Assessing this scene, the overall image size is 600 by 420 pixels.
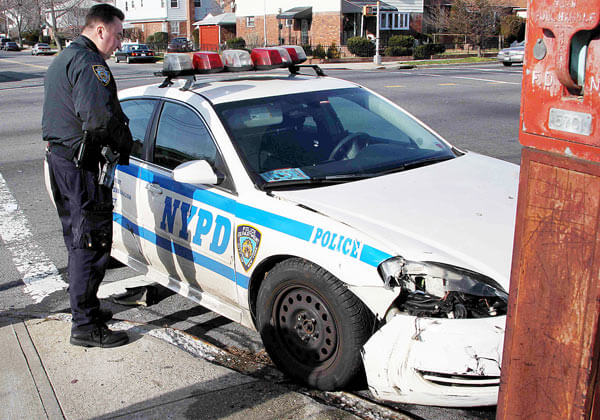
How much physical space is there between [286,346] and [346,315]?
0.55 m

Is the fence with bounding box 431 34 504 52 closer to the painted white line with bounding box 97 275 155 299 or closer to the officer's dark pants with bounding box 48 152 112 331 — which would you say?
the painted white line with bounding box 97 275 155 299

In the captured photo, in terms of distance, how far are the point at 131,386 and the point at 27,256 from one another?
275cm

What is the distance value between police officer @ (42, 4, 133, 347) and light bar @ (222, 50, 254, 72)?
44.0 inches

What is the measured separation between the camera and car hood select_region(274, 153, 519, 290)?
2.90m

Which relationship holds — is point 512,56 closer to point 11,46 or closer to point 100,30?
point 100,30

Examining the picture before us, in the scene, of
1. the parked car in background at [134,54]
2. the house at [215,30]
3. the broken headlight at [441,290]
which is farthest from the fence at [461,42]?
the broken headlight at [441,290]

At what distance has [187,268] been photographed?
4020 millimetres

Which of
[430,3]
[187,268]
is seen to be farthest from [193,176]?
[430,3]

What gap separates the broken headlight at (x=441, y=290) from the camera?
Result: 109 inches

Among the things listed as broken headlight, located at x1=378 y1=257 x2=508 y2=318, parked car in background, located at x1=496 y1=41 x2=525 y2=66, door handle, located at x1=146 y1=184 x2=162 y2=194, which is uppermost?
parked car in background, located at x1=496 y1=41 x2=525 y2=66

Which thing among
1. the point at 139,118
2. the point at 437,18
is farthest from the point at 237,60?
the point at 437,18

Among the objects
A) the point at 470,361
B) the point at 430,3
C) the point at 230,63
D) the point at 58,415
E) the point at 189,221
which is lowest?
the point at 58,415

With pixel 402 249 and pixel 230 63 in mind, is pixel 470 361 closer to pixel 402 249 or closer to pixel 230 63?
pixel 402 249

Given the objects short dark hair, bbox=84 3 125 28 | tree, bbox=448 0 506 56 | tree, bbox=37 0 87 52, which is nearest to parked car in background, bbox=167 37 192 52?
tree, bbox=37 0 87 52
